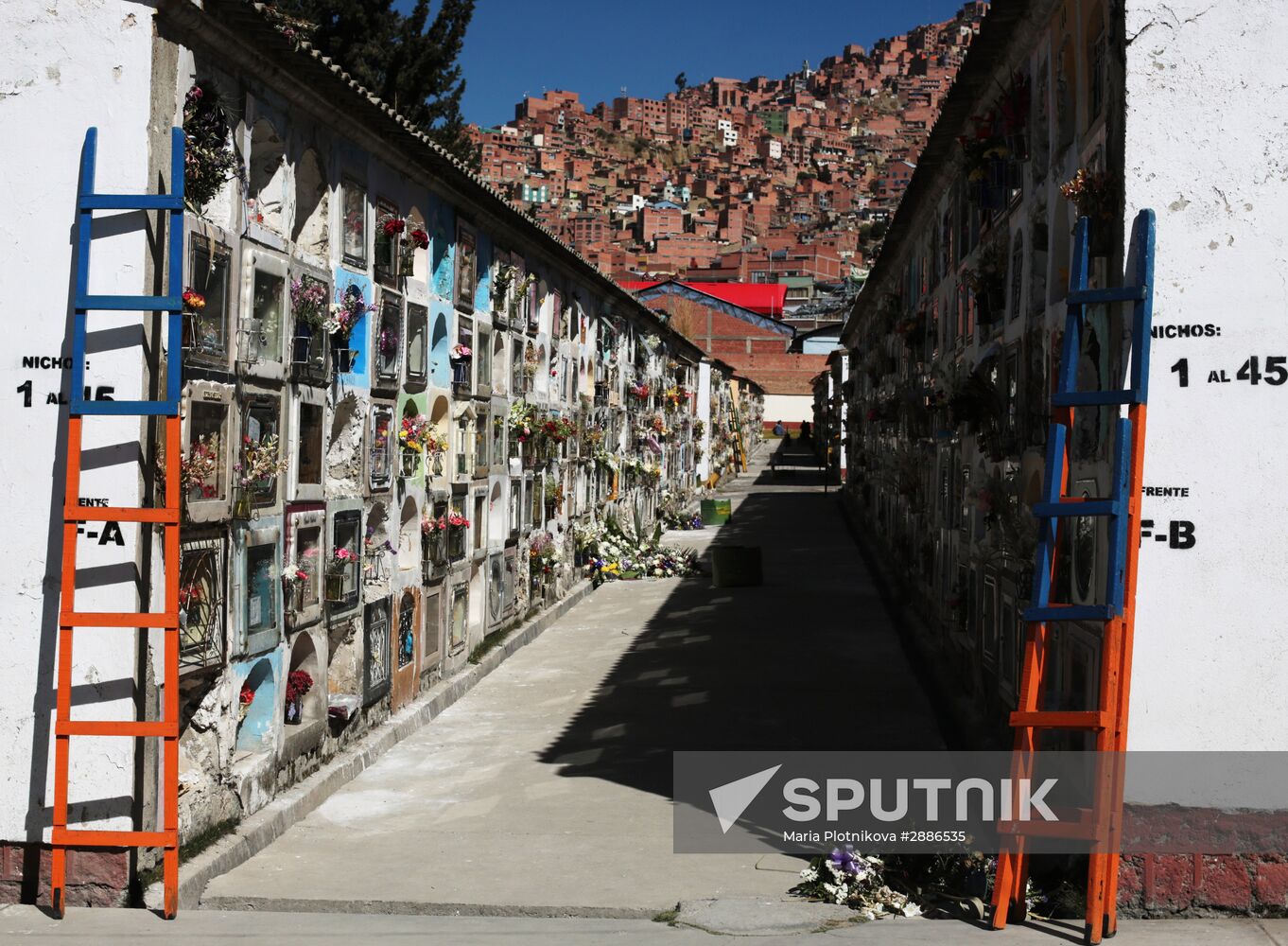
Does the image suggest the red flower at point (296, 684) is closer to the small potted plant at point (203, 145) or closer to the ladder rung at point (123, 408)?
the ladder rung at point (123, 408)

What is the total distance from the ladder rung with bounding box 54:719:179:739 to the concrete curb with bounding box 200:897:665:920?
1147 mm

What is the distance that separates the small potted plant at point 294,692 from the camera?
9555 mm

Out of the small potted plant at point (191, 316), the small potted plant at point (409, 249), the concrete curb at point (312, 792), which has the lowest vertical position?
the concrete curb at point (312, 792)

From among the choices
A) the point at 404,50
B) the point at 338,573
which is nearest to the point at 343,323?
the point at 338,573

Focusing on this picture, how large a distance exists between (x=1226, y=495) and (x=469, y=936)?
4.42m

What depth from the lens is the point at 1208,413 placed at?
712 cm

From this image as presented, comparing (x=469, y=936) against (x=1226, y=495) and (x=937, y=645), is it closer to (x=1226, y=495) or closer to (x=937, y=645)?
(x=1226, y=495)

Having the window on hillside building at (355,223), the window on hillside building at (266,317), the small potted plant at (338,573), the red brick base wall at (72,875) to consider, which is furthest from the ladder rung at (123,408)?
the window on hillside building at (355,223)

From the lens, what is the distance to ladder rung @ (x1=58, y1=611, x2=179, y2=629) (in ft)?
22.9

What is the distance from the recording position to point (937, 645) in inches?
560

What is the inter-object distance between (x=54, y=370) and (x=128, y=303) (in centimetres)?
68

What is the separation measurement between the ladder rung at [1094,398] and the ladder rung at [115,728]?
4.62m

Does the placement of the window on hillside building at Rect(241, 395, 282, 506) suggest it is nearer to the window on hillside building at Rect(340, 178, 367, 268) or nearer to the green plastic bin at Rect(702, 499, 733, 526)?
the window on hillside building at Rect(340, 178, 367, 268)

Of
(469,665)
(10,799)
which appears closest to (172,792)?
(10,799)
